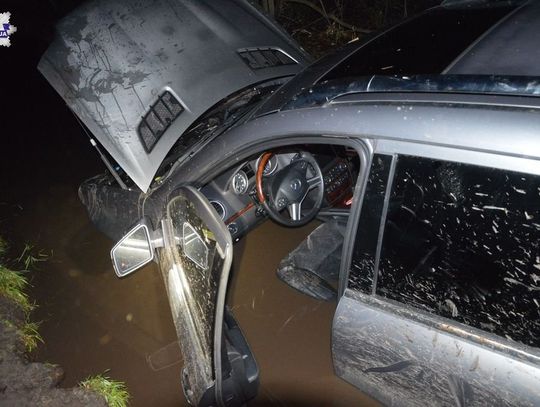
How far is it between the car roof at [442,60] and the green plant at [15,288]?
255 centimetres

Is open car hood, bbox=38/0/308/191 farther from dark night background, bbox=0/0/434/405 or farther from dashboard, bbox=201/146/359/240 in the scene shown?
dashboard, bbox=201/146/359/240

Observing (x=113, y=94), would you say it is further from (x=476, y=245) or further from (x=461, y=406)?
(x=461, y=406)

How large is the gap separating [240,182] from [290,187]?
312mm

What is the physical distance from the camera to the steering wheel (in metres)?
2.49

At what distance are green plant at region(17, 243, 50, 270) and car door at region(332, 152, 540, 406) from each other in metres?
2.92

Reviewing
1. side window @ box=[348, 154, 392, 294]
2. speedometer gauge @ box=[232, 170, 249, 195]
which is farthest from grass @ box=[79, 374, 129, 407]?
side window @ box=[348, 154, 392, 294]

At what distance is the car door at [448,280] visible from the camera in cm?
111

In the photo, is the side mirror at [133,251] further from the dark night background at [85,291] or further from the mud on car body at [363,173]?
the dark night background at [85,291]

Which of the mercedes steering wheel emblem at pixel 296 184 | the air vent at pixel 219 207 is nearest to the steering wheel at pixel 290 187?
the mercedes steering wheel emblem at pixel 296 184

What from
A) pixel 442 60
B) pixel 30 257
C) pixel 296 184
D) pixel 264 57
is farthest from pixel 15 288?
pixel 442 60

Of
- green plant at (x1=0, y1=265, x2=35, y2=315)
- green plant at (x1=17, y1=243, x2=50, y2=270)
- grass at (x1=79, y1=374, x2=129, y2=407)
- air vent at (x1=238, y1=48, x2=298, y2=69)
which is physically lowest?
grass at (x1=79, y1=374, x2=129, y2=407)

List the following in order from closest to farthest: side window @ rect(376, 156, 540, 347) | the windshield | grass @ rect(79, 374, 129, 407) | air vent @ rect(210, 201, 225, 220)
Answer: side window @ rect(376, 156, 540, 347) < the windshield < grass @ rect(79, 374, 129, 407) < air vent @ rect(210, 201, 225, 220)

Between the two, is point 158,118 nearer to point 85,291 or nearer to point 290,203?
point 290,203

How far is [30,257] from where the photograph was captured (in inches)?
137
